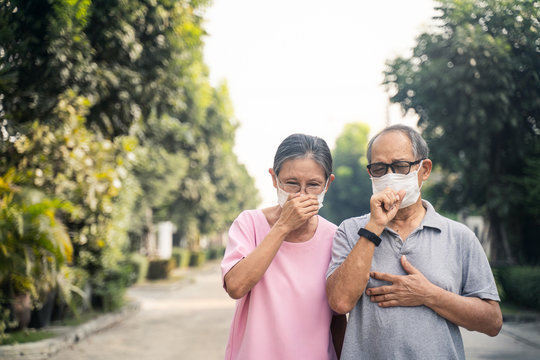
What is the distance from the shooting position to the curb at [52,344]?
738 centimetres

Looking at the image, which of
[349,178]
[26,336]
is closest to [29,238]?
[26,336]

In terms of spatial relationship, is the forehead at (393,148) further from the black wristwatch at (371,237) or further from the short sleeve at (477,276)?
the short sleeve at (477,276)

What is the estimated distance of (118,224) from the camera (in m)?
11.1

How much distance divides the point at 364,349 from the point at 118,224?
31.4 feet

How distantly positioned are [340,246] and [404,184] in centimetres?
40

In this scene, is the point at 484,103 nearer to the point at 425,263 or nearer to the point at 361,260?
the point at 425,263

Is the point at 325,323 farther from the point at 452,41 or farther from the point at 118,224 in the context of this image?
the point at 118,224

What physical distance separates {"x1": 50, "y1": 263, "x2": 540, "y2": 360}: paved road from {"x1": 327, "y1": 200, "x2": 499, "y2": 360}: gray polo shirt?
19.1 feet

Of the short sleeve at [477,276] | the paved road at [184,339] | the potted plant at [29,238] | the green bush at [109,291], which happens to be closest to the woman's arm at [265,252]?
the short sleeve at [477,276]

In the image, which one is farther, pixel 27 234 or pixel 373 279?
pixel 27 234

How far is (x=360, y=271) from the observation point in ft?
7.16

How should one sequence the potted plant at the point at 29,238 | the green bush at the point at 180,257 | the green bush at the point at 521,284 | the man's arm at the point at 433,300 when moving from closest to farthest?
the man's arm at the point at 433,300 < the potted plant at the point at 29,238 < the green bush at the point at 521,284 < the green bush at the point at 180,257

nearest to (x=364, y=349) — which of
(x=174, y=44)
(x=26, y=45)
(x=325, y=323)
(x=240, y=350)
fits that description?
(x=325, y=323)

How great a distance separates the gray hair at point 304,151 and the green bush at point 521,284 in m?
10.2
